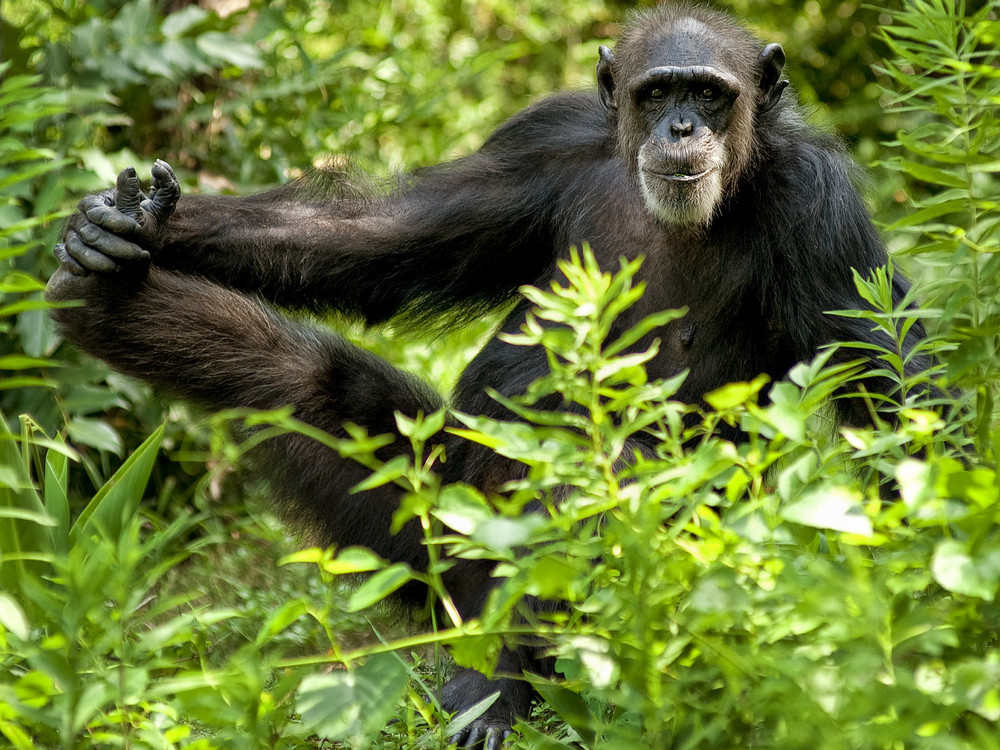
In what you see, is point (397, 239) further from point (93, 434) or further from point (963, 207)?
point (963, 207)

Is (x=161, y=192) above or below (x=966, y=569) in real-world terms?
above

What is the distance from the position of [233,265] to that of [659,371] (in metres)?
1.51

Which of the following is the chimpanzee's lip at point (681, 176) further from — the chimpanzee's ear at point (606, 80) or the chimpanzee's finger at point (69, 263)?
the chimpanzee's finger at point (69, 263)

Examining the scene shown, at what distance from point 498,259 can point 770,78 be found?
3.69ft

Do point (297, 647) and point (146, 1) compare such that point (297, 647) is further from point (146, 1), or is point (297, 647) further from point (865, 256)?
point (146, 1)

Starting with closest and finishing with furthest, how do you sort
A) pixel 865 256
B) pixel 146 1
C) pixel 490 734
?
pixel 490 734 < pixel 865 256 < pixel 146 1

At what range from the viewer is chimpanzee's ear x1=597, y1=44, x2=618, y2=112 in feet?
13.3

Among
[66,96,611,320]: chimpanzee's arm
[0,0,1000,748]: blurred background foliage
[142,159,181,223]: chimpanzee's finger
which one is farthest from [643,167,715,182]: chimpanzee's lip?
[142,159,181,223]: chimpanzee's finger

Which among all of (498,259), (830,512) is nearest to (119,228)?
(498,259)

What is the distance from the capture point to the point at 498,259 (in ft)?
13.4

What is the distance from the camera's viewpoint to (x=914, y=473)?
1886mm

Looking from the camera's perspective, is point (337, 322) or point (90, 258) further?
point (337, 322)

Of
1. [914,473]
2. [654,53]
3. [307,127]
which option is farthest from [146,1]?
[914,473]

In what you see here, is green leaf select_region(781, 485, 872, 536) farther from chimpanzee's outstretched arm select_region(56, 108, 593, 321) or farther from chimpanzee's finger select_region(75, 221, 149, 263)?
chimpanzee's finger select_region(75, 221, 149, 263)
